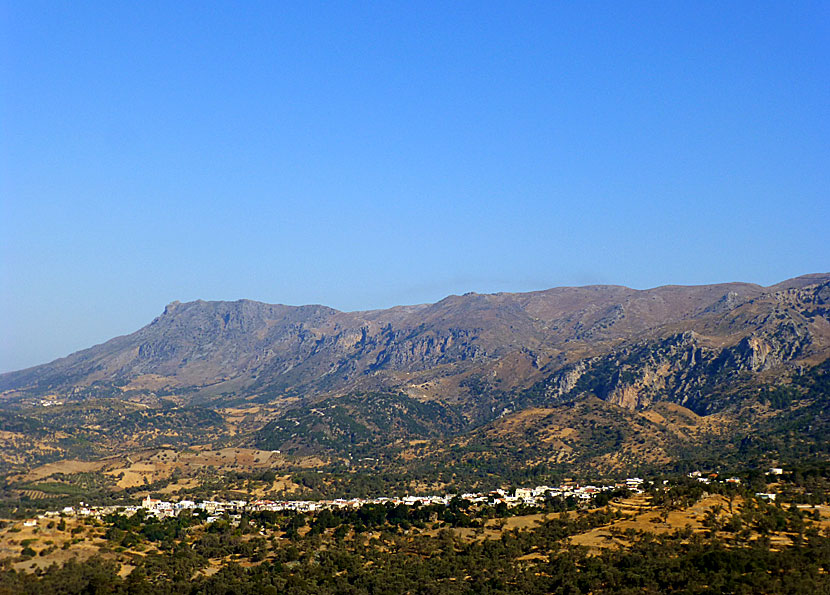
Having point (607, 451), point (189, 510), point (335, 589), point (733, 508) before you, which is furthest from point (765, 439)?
Result: point (335, 589)

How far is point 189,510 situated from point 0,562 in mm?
41530

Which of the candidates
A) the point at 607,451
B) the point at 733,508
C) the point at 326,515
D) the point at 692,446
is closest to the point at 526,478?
the point at 607,451

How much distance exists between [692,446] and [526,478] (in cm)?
4716

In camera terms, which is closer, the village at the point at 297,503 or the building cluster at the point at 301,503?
the village at the point at 297,503

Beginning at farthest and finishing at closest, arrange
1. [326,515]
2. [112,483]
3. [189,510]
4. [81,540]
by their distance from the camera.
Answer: [112,483], [189,510], [326,515], [81,540]

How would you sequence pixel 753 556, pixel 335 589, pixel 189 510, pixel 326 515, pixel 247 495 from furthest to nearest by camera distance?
pixel 247 495, pixel 189 510, pixel 326 515, pixel 335 589, pixel 753 556

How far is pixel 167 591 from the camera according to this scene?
7188 centimetres

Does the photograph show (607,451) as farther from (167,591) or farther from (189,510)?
(167,591)

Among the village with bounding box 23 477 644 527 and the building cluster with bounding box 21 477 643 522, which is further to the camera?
the building cluster with bounding box 21 477 643 522

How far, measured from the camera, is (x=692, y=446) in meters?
192

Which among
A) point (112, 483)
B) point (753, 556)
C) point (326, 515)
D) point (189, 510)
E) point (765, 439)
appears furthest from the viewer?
point (765, 439)

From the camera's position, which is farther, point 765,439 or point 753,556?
point 765,439

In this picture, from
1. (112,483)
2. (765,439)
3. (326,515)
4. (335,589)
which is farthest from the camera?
(765,439)

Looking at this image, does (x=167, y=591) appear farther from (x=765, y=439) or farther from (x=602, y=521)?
(x=765, y=439)
